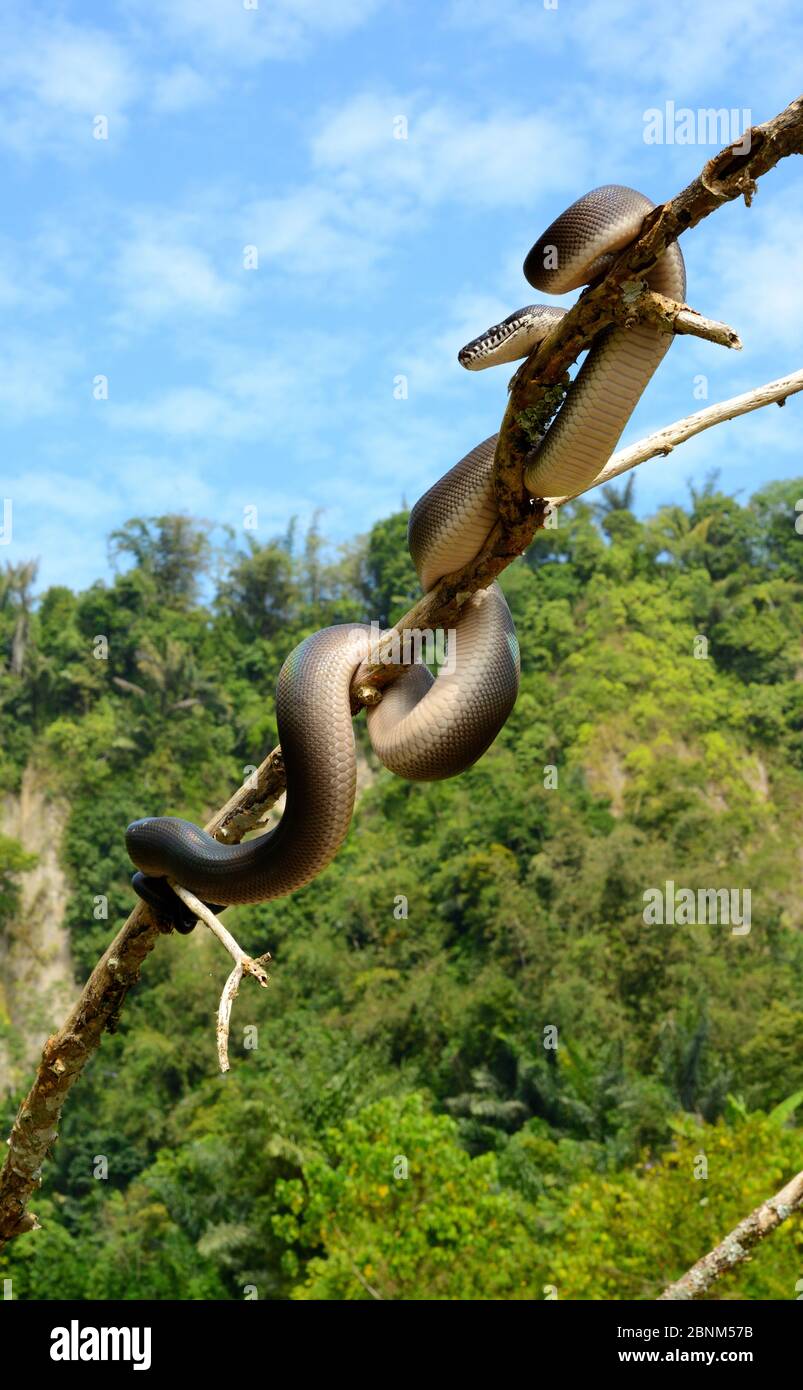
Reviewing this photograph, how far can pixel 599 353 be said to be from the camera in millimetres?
2648

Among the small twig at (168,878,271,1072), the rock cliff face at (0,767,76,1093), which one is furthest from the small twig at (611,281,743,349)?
the rock cliff face at (0,767,76,1093)

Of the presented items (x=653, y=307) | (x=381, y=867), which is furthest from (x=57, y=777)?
(x=653, y=307)

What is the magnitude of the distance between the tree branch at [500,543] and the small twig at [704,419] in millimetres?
625

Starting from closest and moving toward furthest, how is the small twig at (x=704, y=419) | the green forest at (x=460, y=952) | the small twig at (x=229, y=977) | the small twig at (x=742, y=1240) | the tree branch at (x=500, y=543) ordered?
the tree branch at (x=500, y=543) → the small twig at (x=229, y=977) → the small twig at (x=704, y=419) → the small twig at (x=742, y=1240) → the green forest at (x=460, y=952)

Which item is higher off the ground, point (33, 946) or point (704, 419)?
point (33, 946)

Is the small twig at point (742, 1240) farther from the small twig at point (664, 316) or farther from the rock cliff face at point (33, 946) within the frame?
the rock cliff face at point (33, 946)

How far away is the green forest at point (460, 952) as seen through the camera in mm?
16609

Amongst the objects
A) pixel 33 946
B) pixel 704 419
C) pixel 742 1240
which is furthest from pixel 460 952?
pixel 704 419

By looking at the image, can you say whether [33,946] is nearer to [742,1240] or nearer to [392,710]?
[742,1240]

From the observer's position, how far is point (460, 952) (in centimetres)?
3136

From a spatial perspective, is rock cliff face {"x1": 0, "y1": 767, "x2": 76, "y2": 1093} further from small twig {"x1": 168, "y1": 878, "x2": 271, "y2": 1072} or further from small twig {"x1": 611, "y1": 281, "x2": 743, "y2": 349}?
small twig {"x1": 611, "y1": 281, "x2": 743, "y2": 349}

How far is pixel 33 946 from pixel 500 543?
1465 inches

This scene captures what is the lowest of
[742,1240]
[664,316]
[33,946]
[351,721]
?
[742,1240]

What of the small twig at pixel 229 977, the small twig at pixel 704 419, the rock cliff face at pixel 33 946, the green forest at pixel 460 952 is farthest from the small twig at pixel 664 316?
the rock cliff face at pixel 33 946
